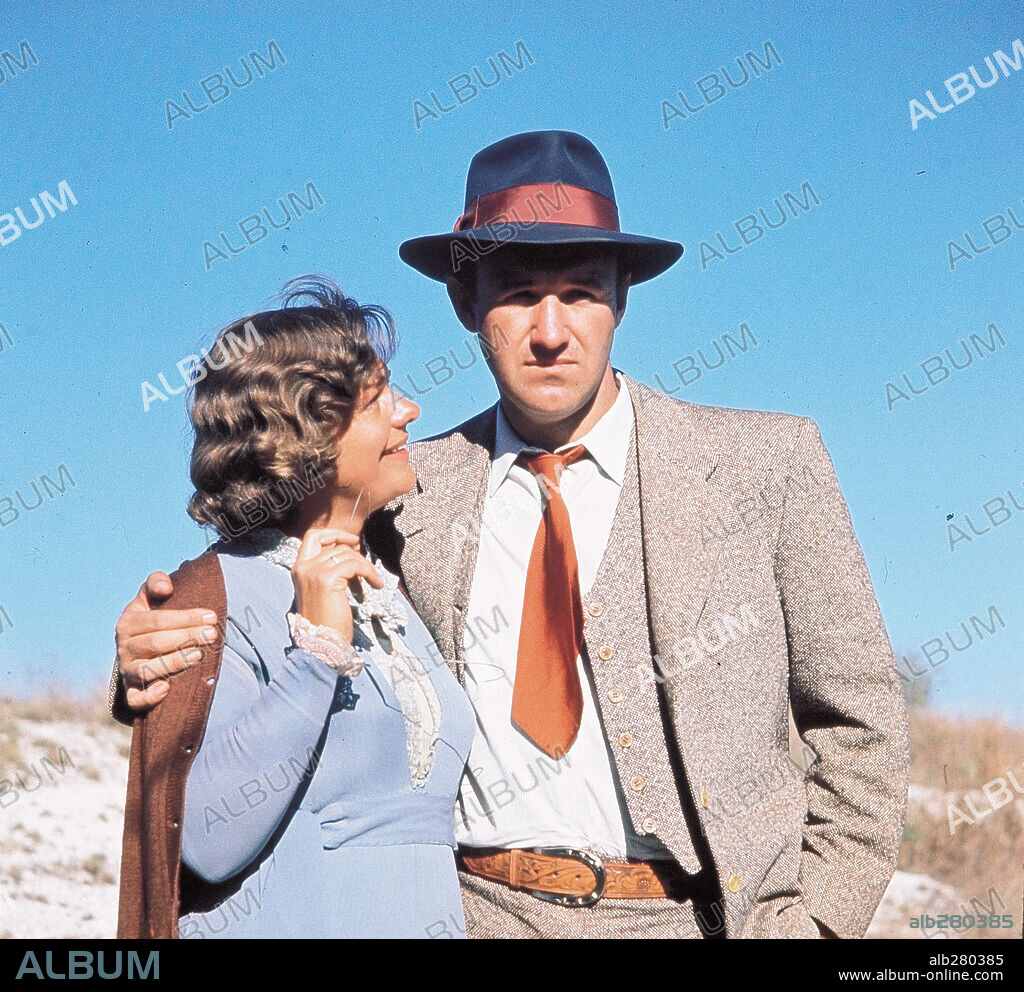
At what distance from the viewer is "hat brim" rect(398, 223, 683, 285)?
316 cm

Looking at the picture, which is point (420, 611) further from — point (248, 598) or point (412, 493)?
point (248, 598)

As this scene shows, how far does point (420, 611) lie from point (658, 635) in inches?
26.1

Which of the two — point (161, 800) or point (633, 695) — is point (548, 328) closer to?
point (633, 695)

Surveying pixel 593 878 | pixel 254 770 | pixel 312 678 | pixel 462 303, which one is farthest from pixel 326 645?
pixel 462 303

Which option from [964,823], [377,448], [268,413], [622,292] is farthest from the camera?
[964,823]

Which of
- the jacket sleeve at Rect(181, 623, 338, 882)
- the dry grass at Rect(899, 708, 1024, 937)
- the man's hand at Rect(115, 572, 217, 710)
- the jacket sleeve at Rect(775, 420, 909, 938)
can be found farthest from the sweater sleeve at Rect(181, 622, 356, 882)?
the dry grass at Rect(899, 708, 1024, 937)

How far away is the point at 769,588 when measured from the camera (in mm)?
3049

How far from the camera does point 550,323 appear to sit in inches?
124

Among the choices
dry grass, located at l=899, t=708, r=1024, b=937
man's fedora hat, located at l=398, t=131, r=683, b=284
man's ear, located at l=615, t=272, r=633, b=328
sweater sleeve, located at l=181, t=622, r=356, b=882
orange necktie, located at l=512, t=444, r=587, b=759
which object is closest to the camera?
sweater sleeve, located at l=181, t=622, r=356, b=882

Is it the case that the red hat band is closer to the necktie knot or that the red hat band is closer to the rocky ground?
the necktie knot

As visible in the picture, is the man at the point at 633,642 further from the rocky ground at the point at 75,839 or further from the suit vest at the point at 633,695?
the rocky ground at the point at 75,839

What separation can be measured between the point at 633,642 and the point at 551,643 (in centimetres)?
20

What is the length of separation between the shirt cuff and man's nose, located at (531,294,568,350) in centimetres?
102
